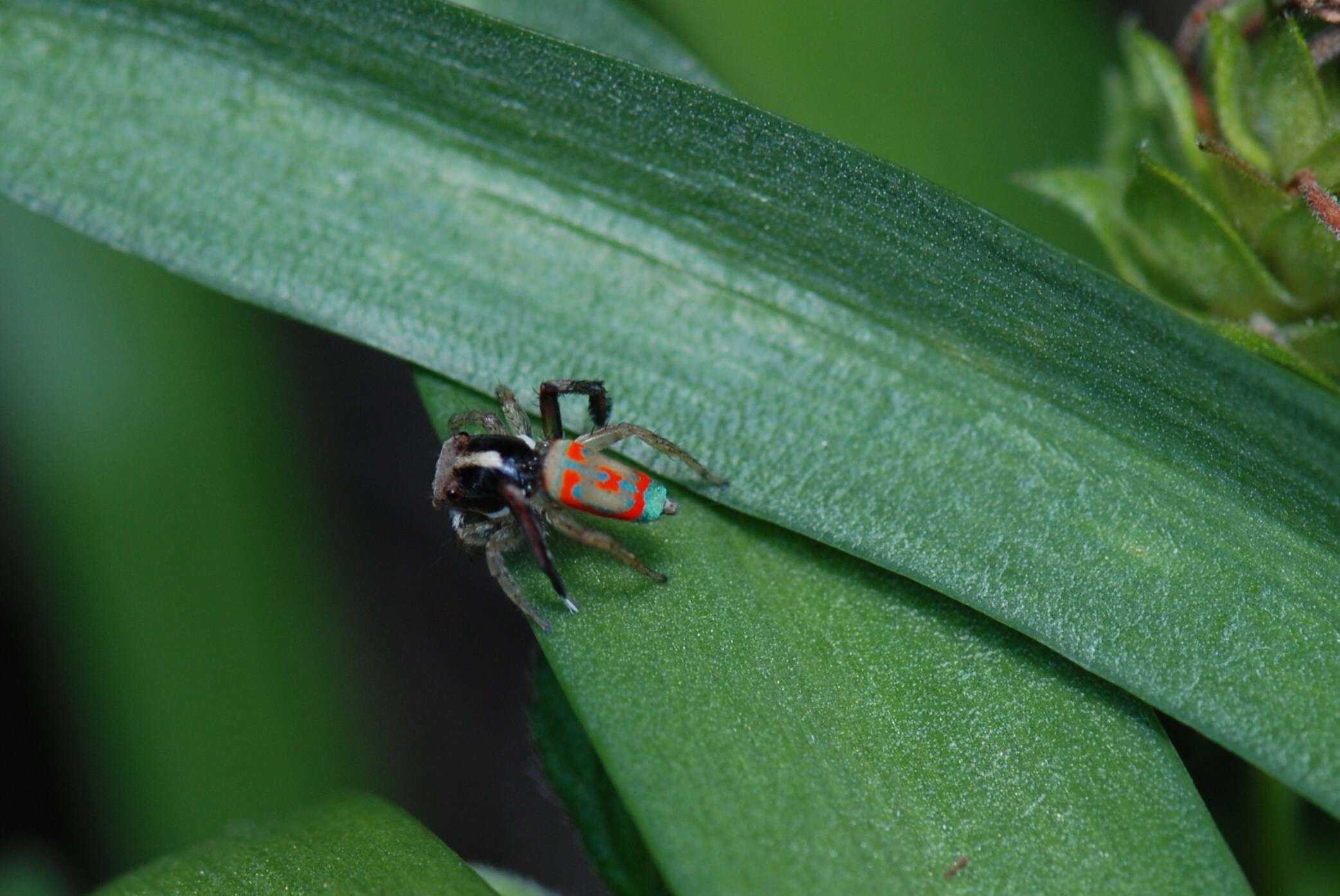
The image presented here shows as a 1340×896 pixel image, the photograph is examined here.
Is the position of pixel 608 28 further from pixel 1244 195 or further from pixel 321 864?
pixel 321 864

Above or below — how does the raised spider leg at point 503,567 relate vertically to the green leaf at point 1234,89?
below

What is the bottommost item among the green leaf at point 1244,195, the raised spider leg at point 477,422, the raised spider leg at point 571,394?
the raised spider leg at point 477,422

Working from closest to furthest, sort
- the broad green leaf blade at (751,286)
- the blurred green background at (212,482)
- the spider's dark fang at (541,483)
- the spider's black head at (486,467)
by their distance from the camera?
the broad green leaf blade at (751,286) → the spider's dark fang at (541,483) → the spider's black head at (486,467) → the blurred green background at (212,482)

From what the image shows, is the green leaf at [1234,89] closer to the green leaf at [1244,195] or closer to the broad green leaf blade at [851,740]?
the green leaf at [1244,195]

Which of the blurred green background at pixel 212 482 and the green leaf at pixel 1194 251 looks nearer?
the green leaf at pixel 1194 251

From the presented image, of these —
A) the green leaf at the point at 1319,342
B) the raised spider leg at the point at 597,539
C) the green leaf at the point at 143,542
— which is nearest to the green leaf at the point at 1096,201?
the green leaf at the point at 1319,342


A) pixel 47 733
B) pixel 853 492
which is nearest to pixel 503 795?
pixel 47 733

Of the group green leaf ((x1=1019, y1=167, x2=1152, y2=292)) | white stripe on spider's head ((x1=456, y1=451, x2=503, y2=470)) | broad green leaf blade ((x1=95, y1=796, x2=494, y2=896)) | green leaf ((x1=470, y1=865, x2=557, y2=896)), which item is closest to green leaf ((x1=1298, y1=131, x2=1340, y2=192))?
green leaf ((x1=1019, y1=167, x2=1152, y2=292))
